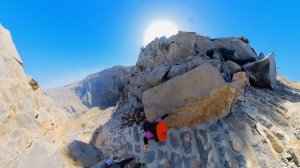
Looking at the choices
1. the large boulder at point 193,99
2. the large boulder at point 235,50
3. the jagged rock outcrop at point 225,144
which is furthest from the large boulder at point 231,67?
the large boulder at point 193,99

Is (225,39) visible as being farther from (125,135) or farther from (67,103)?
(67,103)

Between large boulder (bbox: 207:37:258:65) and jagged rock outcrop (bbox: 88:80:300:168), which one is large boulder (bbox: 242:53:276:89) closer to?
large boulder (bbox: 207:37:258:65)

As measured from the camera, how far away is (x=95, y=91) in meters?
26.7

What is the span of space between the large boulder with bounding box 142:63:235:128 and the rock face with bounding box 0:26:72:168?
10.6 ft

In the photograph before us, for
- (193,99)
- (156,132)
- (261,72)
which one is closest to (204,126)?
(193,99)

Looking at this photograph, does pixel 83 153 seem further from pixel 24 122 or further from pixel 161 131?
pixel 161 131

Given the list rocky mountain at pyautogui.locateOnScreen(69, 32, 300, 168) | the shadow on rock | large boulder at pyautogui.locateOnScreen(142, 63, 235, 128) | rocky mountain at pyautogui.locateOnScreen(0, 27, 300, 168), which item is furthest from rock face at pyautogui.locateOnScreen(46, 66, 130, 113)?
the shadow on rock

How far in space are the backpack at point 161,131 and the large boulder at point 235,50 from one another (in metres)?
6.60

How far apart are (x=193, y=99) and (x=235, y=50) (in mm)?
7825

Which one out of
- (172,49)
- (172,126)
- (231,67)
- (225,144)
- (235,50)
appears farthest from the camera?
(235,50)

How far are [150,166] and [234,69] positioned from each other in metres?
6.67

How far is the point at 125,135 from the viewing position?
10.8 meters

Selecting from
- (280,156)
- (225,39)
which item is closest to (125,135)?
(280,156)

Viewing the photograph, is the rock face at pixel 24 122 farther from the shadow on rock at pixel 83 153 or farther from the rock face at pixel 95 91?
the rock face at pixel 95 91
